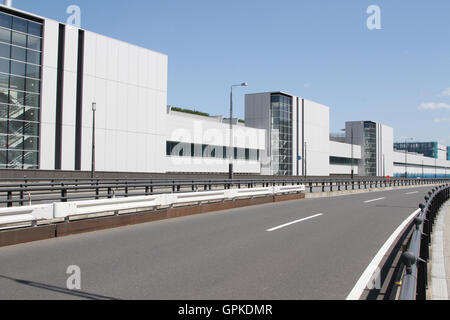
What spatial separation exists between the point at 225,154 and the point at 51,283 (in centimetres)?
5562

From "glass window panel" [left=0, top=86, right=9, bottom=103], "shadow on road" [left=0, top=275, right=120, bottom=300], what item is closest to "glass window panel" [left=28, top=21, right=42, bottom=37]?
"glass window panel" [left=0, top=86, right=9, bottom=103]

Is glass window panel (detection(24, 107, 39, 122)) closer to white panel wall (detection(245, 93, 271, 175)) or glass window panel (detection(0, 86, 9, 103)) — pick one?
glass window panel (detection(0, 86, 9, 103))

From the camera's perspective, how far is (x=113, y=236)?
1063 centimetres

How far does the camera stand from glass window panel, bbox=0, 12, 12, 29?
34219 millimetres

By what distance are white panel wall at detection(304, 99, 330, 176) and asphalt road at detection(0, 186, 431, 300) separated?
6780 centimetres

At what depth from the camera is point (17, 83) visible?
1395 inches

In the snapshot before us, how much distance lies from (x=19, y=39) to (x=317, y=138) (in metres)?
59.2

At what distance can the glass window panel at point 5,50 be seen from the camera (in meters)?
34.3

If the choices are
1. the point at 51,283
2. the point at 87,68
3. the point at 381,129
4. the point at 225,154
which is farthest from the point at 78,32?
the point at 381,129

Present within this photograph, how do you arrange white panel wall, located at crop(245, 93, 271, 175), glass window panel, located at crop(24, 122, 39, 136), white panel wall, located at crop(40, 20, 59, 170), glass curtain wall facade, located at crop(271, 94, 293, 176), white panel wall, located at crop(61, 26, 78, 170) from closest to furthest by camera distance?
glass window panel, located at crop(24, 122, 39, 136) < white panel wall, located at crop(40, 20, 59, 170) < white panel wall, located at crop(61, 26, 78, 170) < white panel wall, located at crop(245, 93, 271, 175) < glass curtain wall facade, located at crop(271, 94, 293, 176)

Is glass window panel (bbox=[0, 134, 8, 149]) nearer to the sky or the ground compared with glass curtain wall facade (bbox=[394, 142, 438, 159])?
nearer to the ground

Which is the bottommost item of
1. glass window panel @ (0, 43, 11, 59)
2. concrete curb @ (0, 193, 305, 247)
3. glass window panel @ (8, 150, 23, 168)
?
concrete curb @ (0, 193, 305, 247)
